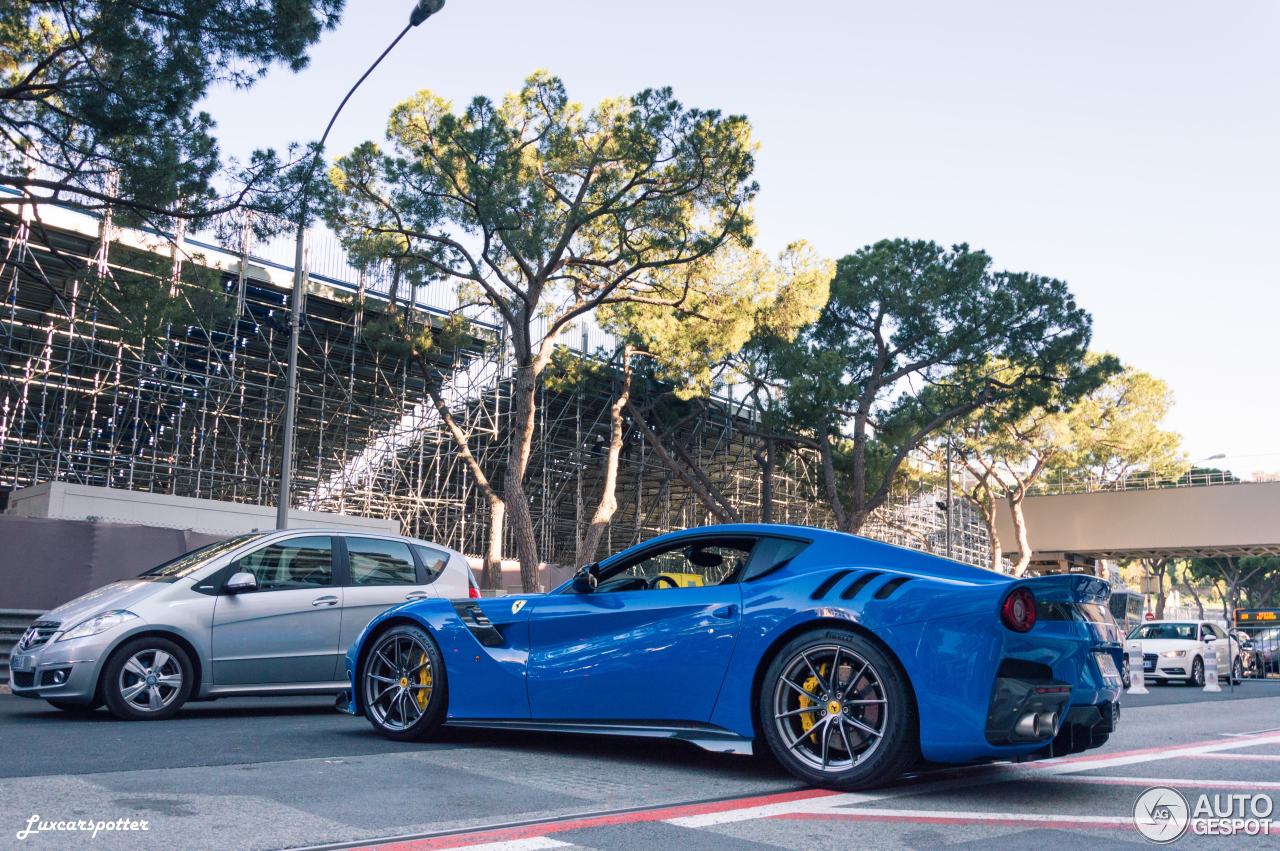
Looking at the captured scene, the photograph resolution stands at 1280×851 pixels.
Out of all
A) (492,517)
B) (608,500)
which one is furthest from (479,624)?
(608,500)

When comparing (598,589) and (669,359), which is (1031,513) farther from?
(598,589)

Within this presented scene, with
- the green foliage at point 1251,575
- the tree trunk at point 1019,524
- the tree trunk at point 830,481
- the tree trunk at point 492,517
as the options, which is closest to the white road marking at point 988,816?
the tree trunk at point 492,517

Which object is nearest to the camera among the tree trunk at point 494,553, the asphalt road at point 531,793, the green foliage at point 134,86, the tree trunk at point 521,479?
the asphalt road at point 531,793

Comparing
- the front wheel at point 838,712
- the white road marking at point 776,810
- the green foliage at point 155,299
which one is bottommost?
the white road marking at point 776,810

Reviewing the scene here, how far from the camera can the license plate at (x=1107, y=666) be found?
516 centimetres

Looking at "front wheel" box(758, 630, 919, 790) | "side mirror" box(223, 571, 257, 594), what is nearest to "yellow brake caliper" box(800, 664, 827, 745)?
"front wheel" box(758, 630, 919, 790)

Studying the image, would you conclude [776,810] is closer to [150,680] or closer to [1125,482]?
[150,680]

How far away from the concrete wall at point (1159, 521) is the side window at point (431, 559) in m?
40.6

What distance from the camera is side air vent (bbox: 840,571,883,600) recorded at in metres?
5.18

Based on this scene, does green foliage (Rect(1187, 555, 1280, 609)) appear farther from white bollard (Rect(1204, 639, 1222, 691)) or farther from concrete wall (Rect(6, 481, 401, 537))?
concrete wall (Rect(6, 481, 401, 537))

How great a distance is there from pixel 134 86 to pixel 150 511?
37.4 ft

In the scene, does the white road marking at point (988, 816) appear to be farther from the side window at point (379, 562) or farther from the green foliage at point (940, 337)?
the green foliage at point (940, 337)

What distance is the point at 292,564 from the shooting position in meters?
9.07

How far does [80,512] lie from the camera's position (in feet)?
70.0
